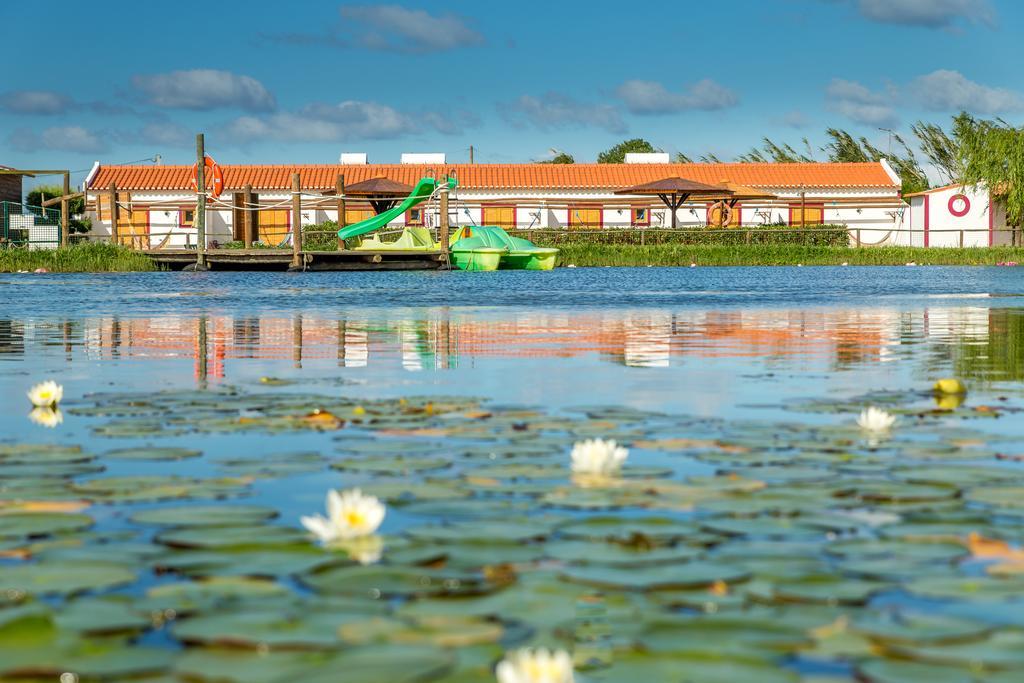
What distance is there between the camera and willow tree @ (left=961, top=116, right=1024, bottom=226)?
4159 centimetres

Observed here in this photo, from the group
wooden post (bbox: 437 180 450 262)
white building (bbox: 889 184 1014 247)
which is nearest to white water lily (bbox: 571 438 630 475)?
wooden post (bbox: 437 180 450 262)

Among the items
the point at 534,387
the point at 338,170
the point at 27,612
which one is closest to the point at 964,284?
the point at 534,387

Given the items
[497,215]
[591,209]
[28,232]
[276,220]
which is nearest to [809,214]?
[591,209]

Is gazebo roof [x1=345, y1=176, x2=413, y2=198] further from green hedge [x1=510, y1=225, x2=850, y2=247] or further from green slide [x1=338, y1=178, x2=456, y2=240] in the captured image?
green slide [x1=338, y1=178, x2=456, y2=240]

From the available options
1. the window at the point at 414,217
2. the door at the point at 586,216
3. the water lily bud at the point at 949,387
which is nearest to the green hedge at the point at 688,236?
the window at the point at 414,217

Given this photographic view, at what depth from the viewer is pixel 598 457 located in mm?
3822

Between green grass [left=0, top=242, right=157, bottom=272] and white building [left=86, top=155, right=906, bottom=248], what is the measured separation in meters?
17.4

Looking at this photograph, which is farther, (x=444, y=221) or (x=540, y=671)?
(x=444, y=221)

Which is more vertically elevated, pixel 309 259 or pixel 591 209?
pixel 591 209

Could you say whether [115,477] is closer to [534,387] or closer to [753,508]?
[753,508]

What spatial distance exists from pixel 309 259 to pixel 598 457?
29.1 meters

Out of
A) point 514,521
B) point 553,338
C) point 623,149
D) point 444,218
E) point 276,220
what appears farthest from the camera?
point 623,149

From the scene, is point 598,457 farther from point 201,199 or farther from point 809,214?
point 809,214

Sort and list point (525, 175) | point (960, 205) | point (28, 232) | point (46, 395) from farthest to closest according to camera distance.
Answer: point (525, 175) → point (960, 205) → point (28, 232) → point (46, 395)
